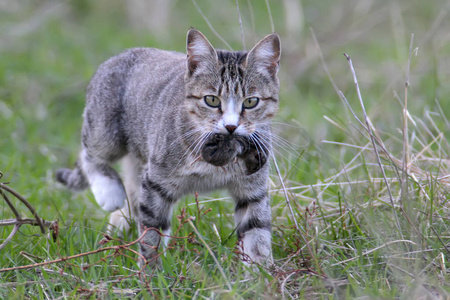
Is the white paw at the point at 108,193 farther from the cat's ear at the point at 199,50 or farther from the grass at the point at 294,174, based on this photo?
the cat's ear at the point at 199,50

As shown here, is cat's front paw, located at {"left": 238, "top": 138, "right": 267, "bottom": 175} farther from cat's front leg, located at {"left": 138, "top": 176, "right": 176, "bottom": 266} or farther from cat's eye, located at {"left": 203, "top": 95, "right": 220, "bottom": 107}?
cat's front leg, located at {"left": 138, "top": 176, "right": 176, "bottom": 266}

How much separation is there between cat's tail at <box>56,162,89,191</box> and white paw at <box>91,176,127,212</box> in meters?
0.29

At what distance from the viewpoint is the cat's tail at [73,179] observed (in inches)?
224

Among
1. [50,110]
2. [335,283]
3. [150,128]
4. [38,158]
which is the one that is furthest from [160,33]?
[335,283]

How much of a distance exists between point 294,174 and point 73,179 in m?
1.97

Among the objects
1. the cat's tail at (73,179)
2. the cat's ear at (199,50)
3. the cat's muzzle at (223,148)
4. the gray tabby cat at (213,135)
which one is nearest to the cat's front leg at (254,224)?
the gray tabby cat at (213,135)

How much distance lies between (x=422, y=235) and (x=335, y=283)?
2.20ft

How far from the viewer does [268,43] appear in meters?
4.30

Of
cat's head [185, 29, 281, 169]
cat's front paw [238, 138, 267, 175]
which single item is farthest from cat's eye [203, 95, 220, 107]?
cat's front paw [238, 138, 267, 175]

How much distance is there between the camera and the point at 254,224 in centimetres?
439

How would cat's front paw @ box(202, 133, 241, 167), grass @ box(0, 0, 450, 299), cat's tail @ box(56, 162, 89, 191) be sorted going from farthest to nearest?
Result: cat's tail @ box(56, 162, 89, 191), cat's front paw @ box(202, 133, 241, 167), grass @ box(0, 0, 450, 299)

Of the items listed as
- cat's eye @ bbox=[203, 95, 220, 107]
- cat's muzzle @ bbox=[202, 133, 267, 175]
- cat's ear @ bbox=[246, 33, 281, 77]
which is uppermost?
cat's ear @ bbox=[246, 33, 281, 77]

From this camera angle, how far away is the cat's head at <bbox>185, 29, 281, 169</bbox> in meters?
4.17

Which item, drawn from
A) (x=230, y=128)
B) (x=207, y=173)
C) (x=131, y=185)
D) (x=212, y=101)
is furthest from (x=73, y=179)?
(x=230, y=128)
